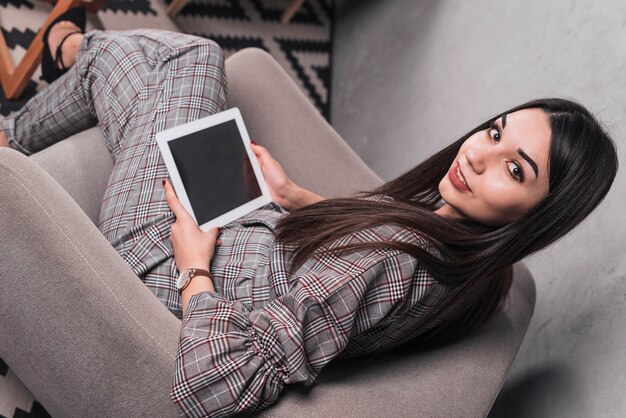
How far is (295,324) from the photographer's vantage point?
85cm

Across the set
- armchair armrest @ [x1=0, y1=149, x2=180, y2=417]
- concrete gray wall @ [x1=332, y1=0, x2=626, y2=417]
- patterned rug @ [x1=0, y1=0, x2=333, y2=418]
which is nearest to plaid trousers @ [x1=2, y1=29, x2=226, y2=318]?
armchair armrest @ [x1=0, y1=149, x2=180, y2=417]

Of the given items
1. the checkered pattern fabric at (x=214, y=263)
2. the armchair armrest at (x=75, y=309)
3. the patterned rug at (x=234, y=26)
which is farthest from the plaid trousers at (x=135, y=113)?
the patterned rug at (x=234, y=26)

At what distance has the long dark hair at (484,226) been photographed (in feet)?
3.01

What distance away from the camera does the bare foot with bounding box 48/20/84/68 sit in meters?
1.46

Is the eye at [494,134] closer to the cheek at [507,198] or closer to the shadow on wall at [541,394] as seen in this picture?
the cheek at [507,198]

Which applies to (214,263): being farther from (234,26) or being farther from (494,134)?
(234,26)

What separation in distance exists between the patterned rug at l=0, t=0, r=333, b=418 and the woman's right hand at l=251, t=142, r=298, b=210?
80 centimetres

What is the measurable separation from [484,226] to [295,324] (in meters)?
0.38

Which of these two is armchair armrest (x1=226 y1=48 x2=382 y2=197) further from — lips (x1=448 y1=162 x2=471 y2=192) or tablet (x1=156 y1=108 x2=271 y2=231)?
lips (x1=448 y1=162 x2=471 y2=192)

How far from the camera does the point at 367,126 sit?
217 cm

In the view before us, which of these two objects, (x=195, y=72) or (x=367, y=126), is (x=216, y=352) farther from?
(x=367, y=126)

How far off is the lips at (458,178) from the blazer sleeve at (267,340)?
0.57 feet

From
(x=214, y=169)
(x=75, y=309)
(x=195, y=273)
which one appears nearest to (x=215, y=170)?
(x=214, y=169)

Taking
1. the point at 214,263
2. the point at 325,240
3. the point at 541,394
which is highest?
the point at 325,240
